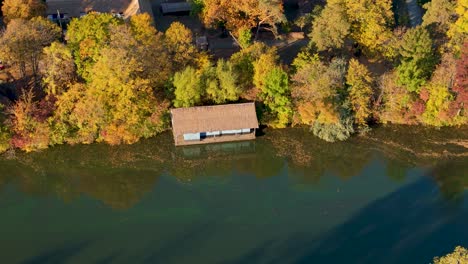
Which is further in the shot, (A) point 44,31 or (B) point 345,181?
(A) point 44,31

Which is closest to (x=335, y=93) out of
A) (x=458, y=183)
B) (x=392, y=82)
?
(x=392, y=82)

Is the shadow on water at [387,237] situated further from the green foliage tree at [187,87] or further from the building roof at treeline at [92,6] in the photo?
the building roof at treeline at [92,6]

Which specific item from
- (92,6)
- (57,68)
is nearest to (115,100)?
(57,68)

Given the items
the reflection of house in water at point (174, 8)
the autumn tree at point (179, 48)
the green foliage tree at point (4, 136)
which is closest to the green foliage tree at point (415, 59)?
the autumn tree at point (179, 48)

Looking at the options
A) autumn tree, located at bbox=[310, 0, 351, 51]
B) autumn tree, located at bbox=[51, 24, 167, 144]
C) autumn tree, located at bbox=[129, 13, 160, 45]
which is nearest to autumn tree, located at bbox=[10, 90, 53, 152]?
autumn tree, located at bbox=[51, 24, 167, 144]

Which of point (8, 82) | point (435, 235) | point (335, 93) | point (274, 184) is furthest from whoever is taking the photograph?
point (8, 82)

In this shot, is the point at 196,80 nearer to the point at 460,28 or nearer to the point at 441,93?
the point at 441,93

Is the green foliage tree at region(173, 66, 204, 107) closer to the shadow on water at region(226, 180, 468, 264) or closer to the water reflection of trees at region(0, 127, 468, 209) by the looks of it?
the water reflection of trees at region(0, 127, 468, 209)

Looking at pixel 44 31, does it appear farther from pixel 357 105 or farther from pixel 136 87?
pixel 357 105
